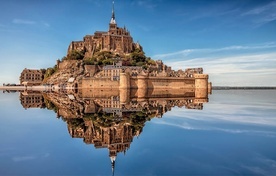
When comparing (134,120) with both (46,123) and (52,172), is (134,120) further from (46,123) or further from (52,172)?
(52,172)

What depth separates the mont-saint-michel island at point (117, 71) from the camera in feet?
134

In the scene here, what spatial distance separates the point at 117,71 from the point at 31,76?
30.6 meters

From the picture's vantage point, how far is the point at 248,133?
368 inches

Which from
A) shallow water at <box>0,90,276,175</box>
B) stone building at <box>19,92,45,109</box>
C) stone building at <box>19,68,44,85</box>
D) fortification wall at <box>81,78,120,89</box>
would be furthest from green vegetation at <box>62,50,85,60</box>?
shallow water at <box>0,90,276,175</box>

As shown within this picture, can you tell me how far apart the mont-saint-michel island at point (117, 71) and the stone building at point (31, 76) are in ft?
3.97

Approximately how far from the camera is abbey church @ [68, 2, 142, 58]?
54.0m

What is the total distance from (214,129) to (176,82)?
32.9m

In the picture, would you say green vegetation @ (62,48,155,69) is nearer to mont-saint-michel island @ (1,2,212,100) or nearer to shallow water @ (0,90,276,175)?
mont-saint-michel island @ (1,2,212,100)

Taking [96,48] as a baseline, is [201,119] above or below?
below

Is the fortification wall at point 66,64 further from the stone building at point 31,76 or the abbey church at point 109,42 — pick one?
the stone building at point 31,76

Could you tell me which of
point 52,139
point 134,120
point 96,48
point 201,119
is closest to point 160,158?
point 52,139

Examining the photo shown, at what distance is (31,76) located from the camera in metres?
66.9

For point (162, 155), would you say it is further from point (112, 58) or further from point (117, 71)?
point (112, 58)

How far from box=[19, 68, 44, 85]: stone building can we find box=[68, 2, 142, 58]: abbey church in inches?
529
